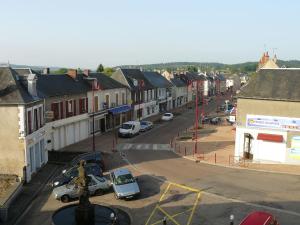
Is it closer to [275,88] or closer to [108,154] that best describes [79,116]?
[108,154]

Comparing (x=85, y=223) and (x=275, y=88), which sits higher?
(x=275, y=88)

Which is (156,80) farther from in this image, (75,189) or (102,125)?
(75,189)

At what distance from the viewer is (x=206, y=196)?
2586 centimetres

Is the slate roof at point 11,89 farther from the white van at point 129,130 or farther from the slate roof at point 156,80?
the slate roof at point 156,80

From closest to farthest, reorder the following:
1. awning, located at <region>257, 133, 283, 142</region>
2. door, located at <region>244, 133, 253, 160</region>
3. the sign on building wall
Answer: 1. the sign on building wall
2. awning, located at <region>257, 133, 283, 142</region>
3. door, located at <region>244, 133, 253, 160</region>

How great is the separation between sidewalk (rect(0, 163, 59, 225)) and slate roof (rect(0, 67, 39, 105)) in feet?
19.5

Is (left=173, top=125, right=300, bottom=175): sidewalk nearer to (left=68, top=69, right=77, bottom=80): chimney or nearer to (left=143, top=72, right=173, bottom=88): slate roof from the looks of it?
(left=68, top=69, right=77, bottom=80): chimney

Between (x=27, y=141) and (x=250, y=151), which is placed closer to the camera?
(x=27, y=141)

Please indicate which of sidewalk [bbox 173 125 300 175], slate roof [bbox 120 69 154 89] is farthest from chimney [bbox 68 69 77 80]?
sidewalk [bbox 173 125 300 175]

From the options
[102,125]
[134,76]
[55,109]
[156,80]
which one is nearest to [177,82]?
[156,80]

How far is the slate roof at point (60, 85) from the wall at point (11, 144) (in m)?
8.39

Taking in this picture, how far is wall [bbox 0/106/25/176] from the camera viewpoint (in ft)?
96.7

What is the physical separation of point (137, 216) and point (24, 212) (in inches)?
269

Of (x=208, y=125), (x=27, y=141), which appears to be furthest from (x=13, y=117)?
(x=208, y=125)
